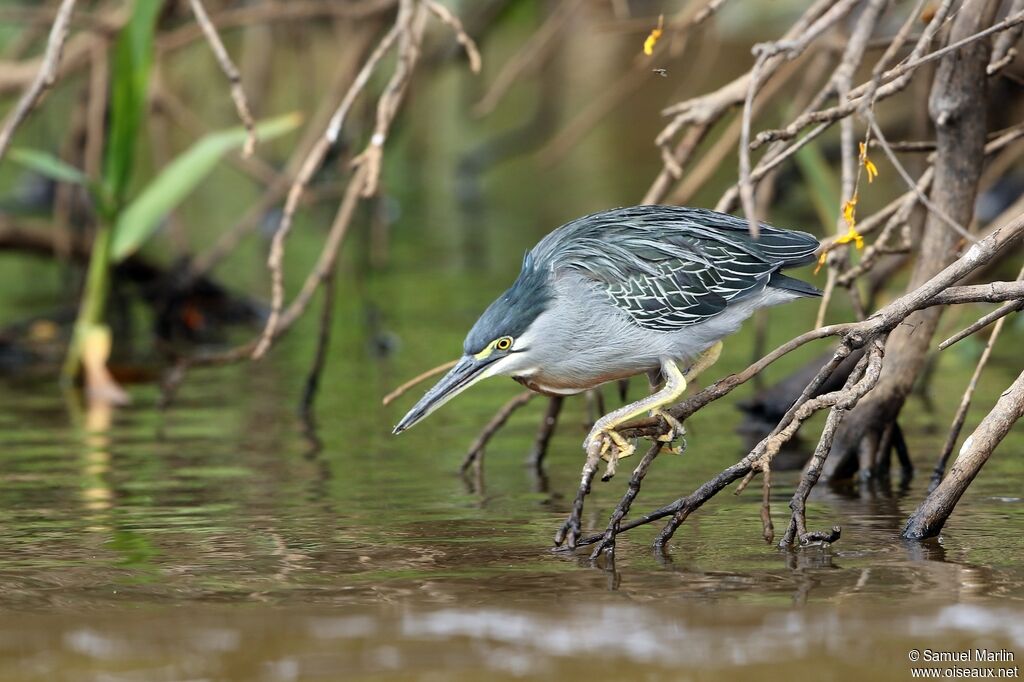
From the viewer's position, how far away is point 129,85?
270 inches

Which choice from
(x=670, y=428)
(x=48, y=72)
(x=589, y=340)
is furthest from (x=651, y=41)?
(x=48, y=72)

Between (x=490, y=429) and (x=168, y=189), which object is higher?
(x=168, y=189)

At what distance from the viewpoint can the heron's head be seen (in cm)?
405

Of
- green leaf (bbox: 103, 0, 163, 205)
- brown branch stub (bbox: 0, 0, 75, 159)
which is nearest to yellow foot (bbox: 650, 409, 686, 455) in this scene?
brown branch stub (bbox: 0, 0, 75, 159)

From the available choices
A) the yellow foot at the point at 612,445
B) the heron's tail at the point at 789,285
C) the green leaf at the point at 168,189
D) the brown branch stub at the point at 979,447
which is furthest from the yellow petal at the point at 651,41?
the green leaf at the point at 168,189

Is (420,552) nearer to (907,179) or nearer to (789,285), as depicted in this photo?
(789,285)

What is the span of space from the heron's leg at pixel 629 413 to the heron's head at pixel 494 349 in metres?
0.26

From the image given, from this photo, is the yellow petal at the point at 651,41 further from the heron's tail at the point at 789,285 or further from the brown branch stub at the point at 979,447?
the brown branch stub at the point at 979,447

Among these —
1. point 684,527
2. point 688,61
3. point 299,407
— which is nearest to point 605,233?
point 684,527

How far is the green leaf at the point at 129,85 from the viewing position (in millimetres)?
6793

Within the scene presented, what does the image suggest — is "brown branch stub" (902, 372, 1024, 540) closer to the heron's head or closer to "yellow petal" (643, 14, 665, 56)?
the heron's head

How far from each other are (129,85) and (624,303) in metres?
3.51

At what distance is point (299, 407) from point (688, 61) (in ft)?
35.0

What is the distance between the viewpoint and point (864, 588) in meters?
3.62
